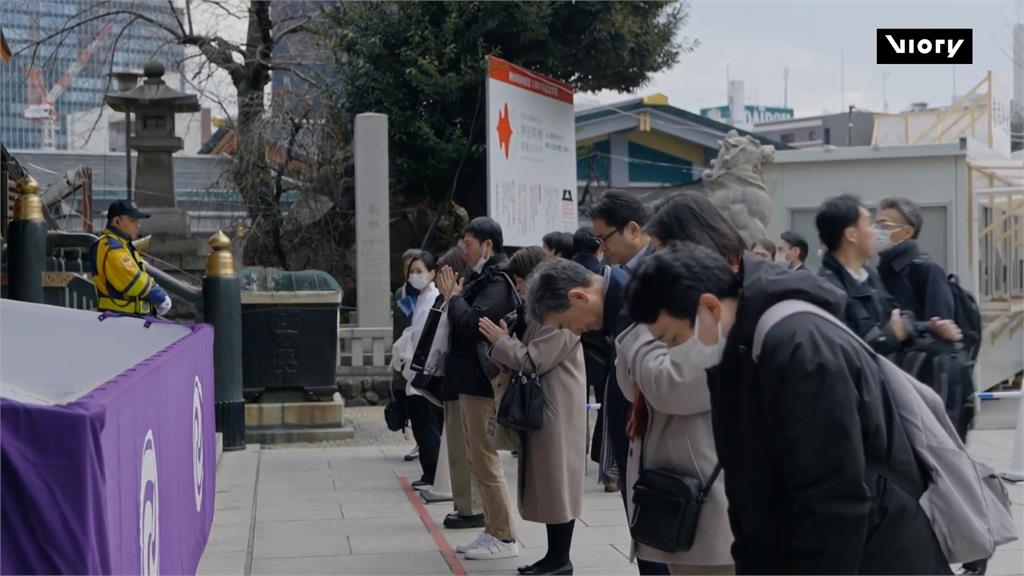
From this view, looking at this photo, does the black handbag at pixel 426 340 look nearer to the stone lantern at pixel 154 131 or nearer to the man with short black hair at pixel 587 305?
the man with short black hair at pixel 587 305

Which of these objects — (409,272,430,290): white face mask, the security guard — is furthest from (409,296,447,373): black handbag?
the security guard

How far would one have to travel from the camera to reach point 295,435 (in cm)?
1177

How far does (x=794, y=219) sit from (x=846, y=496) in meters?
13.7

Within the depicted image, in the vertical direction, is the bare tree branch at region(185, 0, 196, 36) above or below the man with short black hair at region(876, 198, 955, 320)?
above

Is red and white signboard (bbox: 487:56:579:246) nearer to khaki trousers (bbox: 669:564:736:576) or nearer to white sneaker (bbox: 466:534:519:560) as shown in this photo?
white sneaker (bbox: 466:534:519:560)

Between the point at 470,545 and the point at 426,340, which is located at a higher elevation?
the point at 426,340

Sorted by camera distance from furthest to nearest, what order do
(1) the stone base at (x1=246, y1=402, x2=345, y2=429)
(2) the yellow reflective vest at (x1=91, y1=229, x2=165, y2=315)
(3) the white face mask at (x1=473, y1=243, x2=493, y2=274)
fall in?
(1) the stone base at (x1=246, y1=402, x2=345, y2=429), (2) the yellow reflective vest at (x1=91, y1=229, x2=165, y2=315), (3) the white face mask at (x1=473, y1=243, x2=493, y2=274)

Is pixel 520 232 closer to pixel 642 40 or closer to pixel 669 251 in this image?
pixel 642 40

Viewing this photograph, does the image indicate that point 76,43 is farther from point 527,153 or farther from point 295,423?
point 295,423

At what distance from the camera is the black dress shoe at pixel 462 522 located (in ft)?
24.9

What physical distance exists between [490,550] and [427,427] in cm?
236

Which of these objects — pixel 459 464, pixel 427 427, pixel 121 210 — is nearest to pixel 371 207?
pixel 121 210

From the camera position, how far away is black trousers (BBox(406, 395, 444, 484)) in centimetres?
886

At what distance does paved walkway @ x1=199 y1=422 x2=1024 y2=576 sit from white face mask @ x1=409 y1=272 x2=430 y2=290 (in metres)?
1.63
